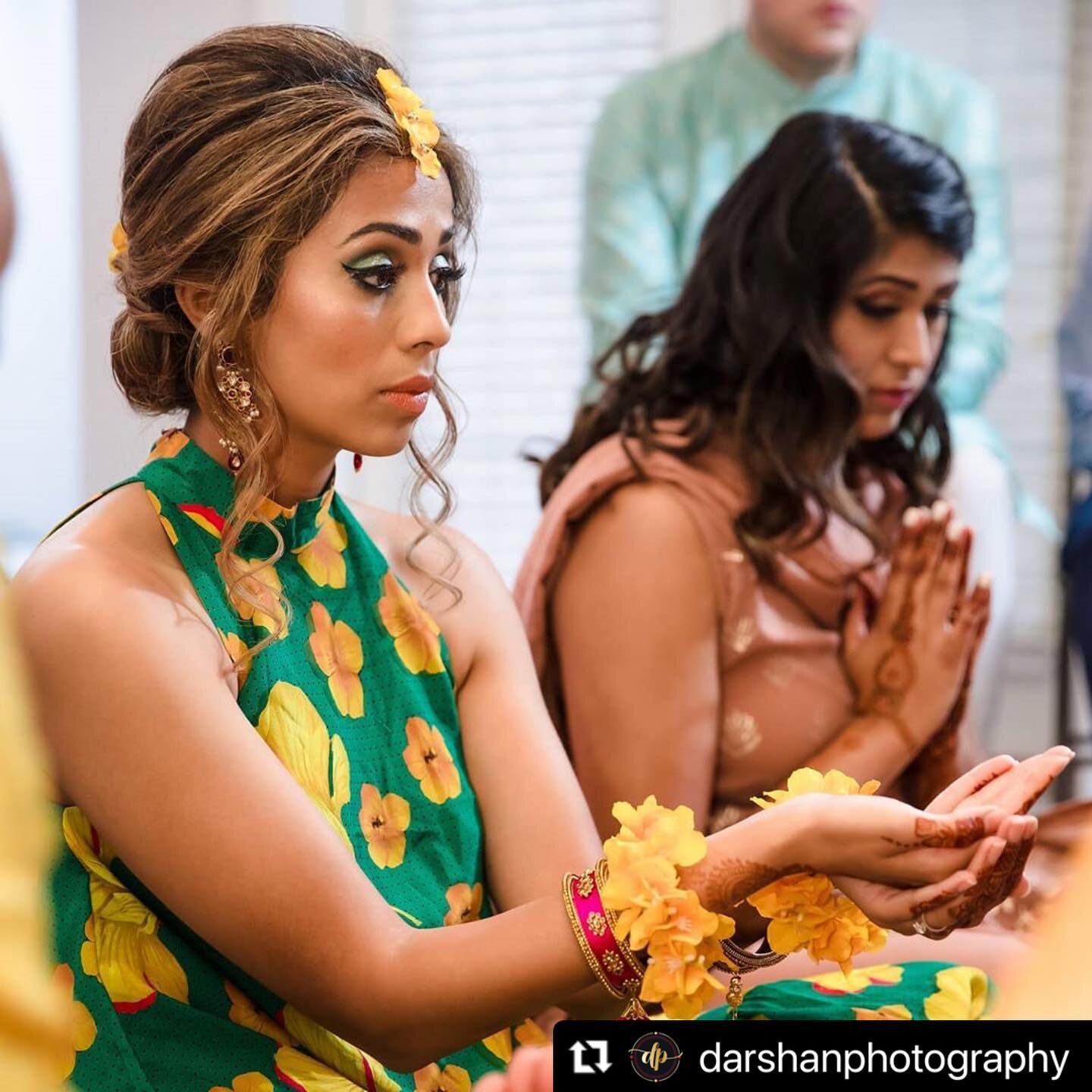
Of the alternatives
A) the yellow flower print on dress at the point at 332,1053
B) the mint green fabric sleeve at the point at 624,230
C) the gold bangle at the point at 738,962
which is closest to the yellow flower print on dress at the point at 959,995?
the gold bangle at the point at 738,962

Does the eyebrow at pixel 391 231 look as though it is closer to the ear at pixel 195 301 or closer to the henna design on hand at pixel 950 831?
the ear at pixel 195 301

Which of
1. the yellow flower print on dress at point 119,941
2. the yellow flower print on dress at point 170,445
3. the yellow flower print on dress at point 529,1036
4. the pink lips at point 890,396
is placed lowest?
the yellow flower print on dress at point 529,1036

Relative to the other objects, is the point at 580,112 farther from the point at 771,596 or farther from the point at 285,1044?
the point at 285,1044

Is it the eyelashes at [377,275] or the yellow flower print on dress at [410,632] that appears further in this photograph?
the yellow flower print on dress at [410,632]

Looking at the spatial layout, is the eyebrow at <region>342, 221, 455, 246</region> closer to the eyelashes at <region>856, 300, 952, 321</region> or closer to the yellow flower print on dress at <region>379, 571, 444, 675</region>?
the yellow flower print on dress at <region>379, 571, 444, 675</region>

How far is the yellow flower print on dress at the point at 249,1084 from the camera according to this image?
1247 millimetres

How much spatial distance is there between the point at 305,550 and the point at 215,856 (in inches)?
12.8

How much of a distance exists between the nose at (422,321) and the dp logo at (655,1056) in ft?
2.30

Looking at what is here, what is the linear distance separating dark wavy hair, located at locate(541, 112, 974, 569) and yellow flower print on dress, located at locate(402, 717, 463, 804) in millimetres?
572

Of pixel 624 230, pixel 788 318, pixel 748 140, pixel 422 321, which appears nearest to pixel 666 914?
pixel 422 321

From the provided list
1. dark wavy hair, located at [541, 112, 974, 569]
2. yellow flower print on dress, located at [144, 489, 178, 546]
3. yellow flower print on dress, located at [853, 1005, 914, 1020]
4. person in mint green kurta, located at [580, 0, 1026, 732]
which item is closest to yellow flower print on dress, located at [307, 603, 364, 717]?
yellow flower print on dress, located at [144, 489, 178, 546]

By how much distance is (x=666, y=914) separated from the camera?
113 cm

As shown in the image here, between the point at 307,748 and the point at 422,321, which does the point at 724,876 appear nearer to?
the point at 307,748

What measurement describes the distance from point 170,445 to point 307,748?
0.90 ft
